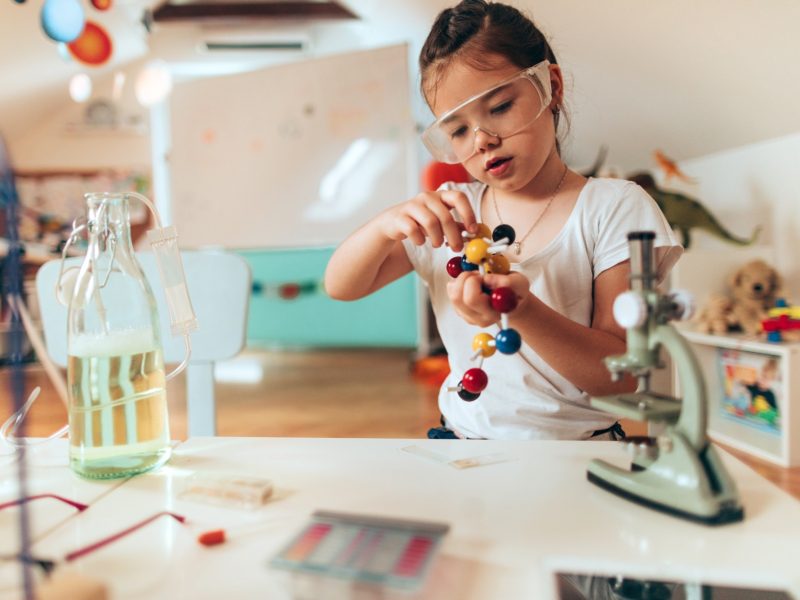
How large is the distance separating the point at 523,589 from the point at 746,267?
2.00 metres

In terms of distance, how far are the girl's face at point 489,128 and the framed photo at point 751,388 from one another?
144 centimetres

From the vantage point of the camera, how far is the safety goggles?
2.23 feet

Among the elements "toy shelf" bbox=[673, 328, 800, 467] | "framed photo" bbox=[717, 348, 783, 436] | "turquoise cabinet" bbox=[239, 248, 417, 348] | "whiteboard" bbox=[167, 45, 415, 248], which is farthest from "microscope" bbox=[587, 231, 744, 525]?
"turquoise cabinet" bbox=[239, 248, 417, 348]

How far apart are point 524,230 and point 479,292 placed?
0.39 m

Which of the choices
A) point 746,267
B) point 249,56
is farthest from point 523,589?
point 249,56

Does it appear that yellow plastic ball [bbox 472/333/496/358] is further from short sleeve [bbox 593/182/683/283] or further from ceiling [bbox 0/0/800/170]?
ceiling [bbox 0/0/800/170]

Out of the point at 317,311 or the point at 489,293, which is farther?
the point at 317,311

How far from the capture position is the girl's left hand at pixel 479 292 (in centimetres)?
49

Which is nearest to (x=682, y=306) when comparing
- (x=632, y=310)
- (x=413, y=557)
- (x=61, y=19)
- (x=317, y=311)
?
(x=632, y=310)

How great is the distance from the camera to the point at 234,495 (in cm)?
47

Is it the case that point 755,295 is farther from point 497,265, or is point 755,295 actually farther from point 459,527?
point 459,527

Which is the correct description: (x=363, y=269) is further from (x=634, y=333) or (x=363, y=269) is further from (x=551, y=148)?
(x=634, y=333)

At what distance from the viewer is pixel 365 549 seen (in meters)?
0.35

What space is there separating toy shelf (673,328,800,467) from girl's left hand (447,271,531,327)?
1283mm
